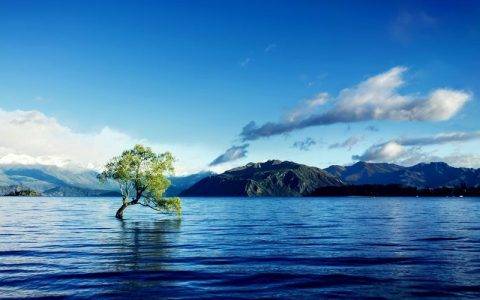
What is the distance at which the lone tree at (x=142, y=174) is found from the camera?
9594cm

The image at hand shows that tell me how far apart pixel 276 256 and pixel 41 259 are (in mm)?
22369

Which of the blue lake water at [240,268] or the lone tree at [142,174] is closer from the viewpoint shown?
the blue lake water at [240,268]

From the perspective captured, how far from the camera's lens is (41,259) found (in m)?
41.6

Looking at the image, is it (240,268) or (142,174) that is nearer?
(240,268)

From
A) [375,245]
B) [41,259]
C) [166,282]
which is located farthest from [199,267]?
[375,245]

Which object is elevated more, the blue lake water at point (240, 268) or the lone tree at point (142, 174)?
the lone tree at point (142, 174)

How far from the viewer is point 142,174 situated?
96.9 meters

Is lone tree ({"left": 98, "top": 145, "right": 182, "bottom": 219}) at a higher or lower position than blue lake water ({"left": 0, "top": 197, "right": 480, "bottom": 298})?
higher

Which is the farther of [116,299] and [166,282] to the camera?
[166,282]

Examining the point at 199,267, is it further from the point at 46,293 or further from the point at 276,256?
the point at 46,293

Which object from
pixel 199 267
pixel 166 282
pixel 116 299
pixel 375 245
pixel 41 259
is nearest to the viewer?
pixel 116 299

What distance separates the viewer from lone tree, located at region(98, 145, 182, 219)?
315 ft

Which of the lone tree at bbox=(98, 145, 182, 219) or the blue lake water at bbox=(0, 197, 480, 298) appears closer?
the blue lake water at bbox=(0, 197, 480, 298)

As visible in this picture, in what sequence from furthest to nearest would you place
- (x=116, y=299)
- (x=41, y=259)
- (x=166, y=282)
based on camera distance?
(x=41, y=259)
(x=166, y=282)
(x=116, y=299)
